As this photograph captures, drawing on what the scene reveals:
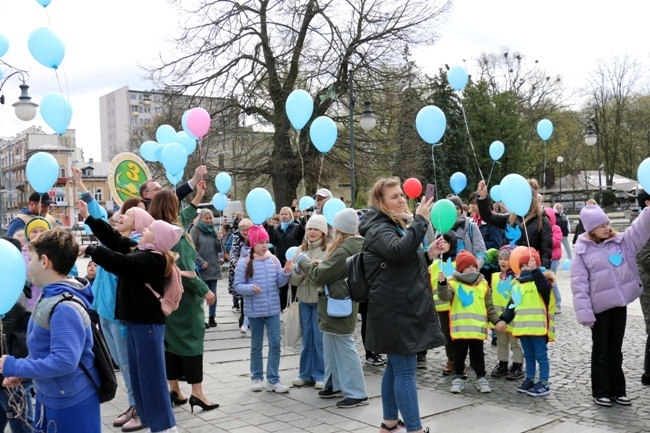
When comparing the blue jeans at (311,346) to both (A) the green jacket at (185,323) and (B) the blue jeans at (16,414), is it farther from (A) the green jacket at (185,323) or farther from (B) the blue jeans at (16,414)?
(B) the blue jeans at (16,414)

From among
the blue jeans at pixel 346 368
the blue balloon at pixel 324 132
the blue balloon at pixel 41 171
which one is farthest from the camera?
the blue balloon at pixel 324 132

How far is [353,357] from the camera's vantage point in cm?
→ 586

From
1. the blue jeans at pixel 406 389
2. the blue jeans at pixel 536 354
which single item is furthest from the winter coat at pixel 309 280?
the blue jeans at pixel 536 354

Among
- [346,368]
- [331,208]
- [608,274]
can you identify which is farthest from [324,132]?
[608,274]

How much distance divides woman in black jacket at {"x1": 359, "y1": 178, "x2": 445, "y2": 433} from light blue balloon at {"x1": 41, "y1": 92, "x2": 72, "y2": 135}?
462 cm

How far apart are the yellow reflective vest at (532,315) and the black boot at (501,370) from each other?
88 cm

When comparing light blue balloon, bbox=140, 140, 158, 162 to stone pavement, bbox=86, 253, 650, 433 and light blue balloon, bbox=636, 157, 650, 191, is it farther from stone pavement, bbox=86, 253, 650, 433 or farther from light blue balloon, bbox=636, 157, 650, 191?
light blue balloon, bbox=636, 157, 650, 191

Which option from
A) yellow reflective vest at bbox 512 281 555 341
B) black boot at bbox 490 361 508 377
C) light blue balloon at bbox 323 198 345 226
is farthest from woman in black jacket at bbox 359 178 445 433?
light blue balloon at bbox 323 198 345 226

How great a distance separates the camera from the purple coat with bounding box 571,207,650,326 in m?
5.49

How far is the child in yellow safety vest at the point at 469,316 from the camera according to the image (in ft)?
20.7

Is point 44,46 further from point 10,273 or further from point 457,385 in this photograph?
point 457,385

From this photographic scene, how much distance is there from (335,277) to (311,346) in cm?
120

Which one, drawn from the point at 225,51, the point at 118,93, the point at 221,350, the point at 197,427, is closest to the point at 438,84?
the point at 225,51

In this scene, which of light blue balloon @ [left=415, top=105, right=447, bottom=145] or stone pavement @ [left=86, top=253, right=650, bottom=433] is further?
light blue balloon @ [left=415, top=105, right=447, bottom=145]
